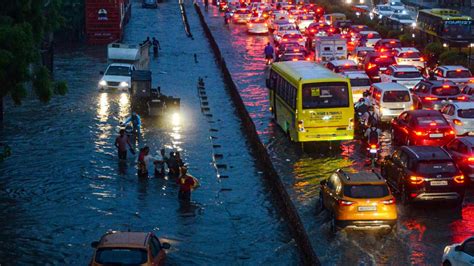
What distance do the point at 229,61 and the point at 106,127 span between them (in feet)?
70.9

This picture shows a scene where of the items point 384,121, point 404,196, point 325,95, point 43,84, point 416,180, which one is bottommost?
point 384,121

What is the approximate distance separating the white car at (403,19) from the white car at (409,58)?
2116cm

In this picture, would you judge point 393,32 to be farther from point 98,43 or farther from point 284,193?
point 284,193

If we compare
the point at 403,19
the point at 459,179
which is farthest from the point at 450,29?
the point at 459,179

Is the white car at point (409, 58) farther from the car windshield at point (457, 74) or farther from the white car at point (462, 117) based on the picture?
the white car at point (462, 117)

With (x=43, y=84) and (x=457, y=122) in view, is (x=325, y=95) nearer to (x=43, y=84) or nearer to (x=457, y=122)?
(x=457, y=122)

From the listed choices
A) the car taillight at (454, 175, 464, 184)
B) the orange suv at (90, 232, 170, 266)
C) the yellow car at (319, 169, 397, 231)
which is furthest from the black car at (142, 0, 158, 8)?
the orange suv at (90, 232, 170, 266)

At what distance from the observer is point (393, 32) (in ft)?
225

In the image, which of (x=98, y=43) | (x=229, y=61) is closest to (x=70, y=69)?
(x=229, y=61)

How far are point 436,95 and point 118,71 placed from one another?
1682 cm

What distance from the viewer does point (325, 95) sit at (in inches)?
1337

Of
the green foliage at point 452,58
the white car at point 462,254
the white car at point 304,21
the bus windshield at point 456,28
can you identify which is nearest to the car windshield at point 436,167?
the white car at point 462,254

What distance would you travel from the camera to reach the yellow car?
23.8m

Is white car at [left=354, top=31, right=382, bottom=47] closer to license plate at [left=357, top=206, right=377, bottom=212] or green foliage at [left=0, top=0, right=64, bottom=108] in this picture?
green foliage at [left=0, top=0, right=64, bottom=108]
